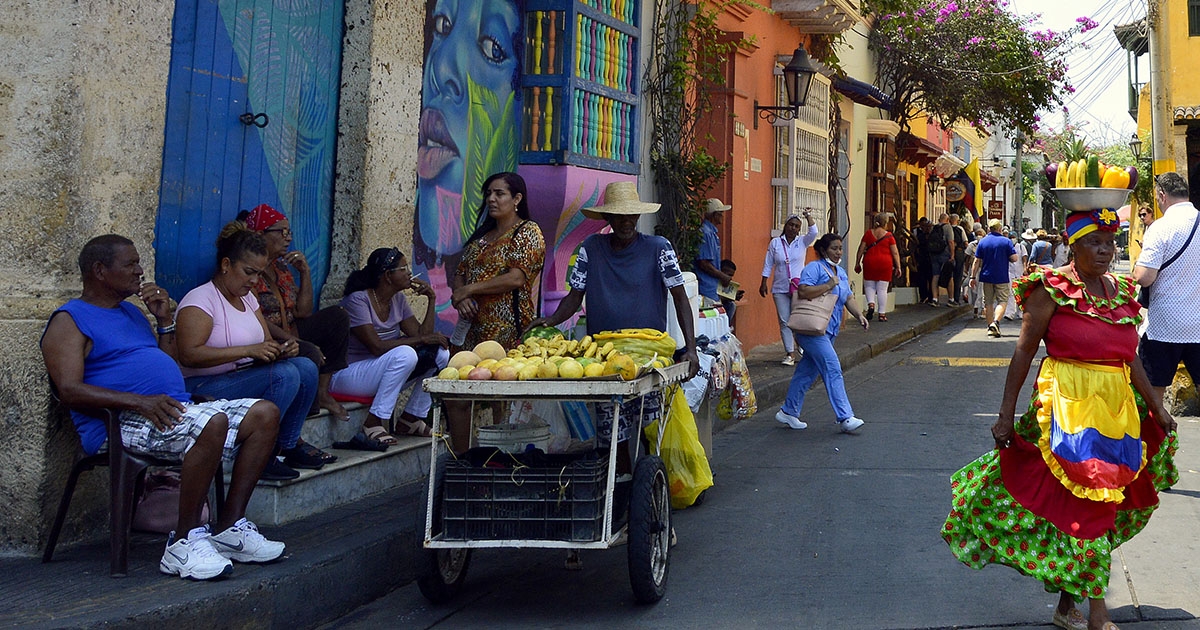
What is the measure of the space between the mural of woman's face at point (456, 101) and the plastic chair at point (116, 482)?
3.65m

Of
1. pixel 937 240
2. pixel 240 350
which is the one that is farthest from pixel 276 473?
pixel 937 240

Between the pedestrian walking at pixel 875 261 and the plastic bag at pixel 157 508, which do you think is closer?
the plastic bag at pixel 157 508

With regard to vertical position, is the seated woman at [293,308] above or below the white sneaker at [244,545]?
above

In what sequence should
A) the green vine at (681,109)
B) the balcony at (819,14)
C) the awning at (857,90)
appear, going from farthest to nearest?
the awning at (857,90)
the balcony at (819,14)
the green vine at (681,109)

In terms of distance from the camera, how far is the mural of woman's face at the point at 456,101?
28.2 feet

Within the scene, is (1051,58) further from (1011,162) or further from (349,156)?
(1011,162)

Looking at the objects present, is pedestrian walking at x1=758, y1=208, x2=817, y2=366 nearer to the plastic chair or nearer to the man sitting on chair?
the man sitting on chair

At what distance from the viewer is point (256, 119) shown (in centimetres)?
696

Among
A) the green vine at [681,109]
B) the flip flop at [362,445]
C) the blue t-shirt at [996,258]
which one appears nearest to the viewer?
the flip flop at [362,445]

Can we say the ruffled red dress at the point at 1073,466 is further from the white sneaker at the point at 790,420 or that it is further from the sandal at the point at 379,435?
the white sneaker at the point at 790,420

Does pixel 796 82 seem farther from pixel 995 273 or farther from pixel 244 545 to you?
pixel 244 545

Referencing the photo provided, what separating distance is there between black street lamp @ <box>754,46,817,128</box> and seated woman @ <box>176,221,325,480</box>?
10.1m

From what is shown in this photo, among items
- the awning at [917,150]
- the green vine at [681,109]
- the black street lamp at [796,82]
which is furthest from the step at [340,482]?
the awning at [917,150]

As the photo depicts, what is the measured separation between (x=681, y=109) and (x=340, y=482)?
701 centimetres
